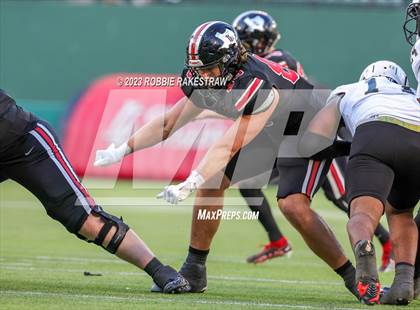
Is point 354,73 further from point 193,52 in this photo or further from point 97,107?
point 193,52

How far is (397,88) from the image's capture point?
5281mm

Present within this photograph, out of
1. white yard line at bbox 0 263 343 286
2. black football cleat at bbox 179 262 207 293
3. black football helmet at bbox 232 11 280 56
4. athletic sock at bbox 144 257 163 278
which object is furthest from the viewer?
black football helmet at bbox 232 11 280 56

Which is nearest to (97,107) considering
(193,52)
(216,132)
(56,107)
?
(56,107)

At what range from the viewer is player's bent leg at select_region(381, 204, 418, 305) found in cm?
504

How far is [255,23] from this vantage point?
8.54 metres

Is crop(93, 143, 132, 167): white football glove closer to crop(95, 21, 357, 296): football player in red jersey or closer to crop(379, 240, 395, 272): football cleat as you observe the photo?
crop(95, 21, 357, 296): football player in red jersey

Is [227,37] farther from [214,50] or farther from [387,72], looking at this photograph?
[387,72]

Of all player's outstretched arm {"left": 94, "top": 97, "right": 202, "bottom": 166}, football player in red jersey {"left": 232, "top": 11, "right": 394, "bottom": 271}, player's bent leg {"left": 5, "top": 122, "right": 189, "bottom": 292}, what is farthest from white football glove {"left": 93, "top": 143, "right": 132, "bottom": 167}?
football player in red jersey {"left": 232, "top": 11, "right": 394, "bottom": 271}

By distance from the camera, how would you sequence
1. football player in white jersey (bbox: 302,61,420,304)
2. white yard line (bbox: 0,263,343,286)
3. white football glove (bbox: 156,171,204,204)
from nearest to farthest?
football player in white jersey (bbox: 302,61,420,304) → white football glove (bbox: 156,171,204,204) → white yard line (bbox: 0,263,343,286)

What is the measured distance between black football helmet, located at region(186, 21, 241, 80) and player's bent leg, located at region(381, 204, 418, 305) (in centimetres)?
123

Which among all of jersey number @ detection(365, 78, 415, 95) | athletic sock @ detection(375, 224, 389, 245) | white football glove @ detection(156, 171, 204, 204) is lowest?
athletic sock @ detection(375, 224, 389, 245)

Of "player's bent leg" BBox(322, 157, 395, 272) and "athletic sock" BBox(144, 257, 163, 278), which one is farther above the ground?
"athletic sock" BBox(144, 257, 163, 278)

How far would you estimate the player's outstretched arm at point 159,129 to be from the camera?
5840 millimetres

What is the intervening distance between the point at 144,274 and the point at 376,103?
2.32 metres
